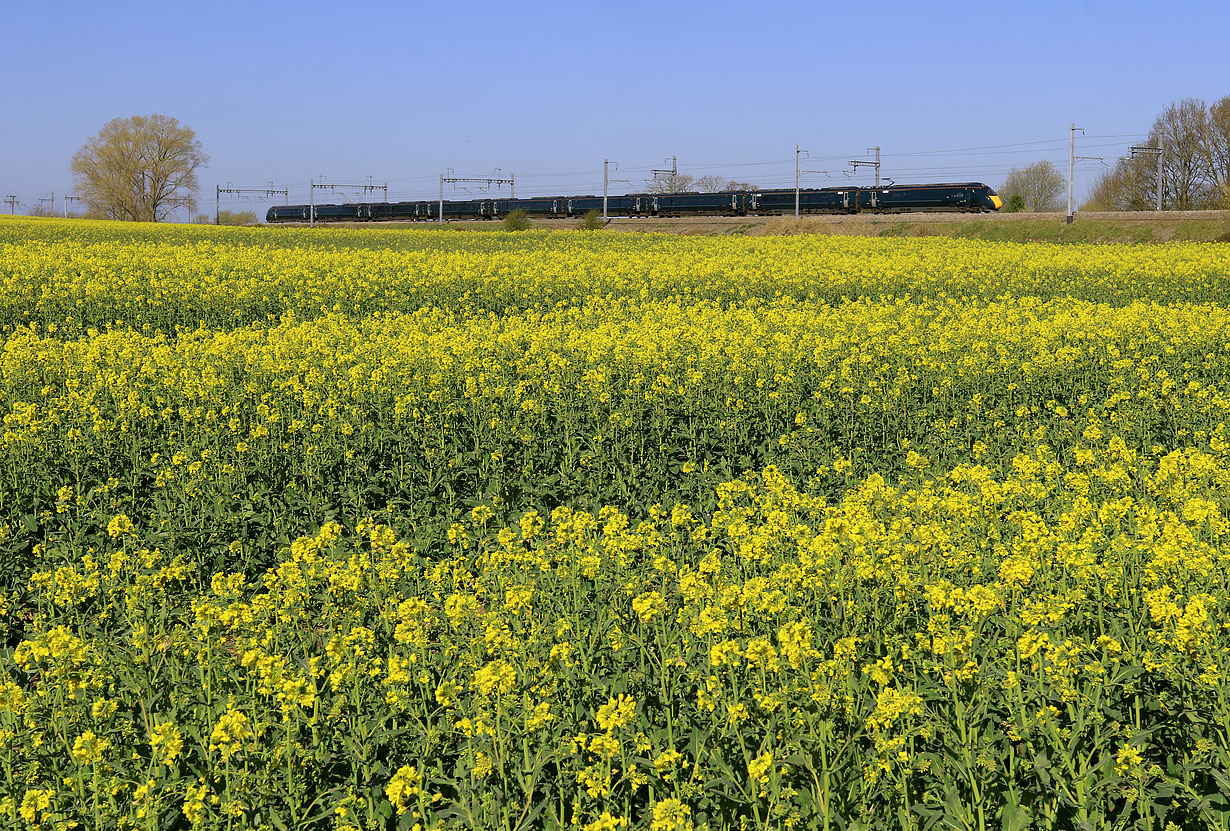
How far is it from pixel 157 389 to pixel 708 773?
28.2 feet

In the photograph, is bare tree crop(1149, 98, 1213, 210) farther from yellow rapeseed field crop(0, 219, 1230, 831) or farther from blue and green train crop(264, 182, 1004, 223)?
yellow rapeseed field crop(0, 219, 1230, 831)

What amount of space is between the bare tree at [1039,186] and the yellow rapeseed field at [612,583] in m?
101

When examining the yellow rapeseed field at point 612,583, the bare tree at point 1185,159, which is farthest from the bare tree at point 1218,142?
the yellow rapeseed field at point 612,583

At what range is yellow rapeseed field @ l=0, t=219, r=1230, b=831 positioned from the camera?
13.4ft

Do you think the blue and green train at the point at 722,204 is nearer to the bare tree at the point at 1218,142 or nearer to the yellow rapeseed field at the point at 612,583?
the bare tree at the point at 1218,142

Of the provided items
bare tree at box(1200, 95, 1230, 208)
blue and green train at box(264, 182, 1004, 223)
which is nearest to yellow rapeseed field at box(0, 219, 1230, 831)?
blue and green train at box(264, 182, 1004, 223)

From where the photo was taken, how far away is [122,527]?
651 centimetres

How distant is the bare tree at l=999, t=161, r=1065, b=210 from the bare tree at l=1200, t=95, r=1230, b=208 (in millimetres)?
24397

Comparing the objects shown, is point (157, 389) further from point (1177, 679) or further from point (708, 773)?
point (1177, 679)

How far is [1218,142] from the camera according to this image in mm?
80062

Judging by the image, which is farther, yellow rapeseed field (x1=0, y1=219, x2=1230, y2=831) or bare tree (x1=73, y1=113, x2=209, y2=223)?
bare tree (x1=73, y1=113, x2=209, y2=223)

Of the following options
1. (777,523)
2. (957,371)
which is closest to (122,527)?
(777,523)

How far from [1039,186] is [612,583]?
378ft

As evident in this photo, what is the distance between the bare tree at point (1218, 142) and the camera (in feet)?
261
